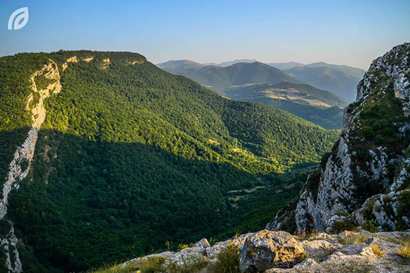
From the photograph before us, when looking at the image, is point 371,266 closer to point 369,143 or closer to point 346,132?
point 369,143

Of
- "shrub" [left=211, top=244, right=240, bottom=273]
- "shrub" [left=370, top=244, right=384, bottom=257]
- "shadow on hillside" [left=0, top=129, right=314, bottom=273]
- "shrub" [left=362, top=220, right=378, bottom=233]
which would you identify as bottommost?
"shadow on hillside" [left=0, top=129, right=314, bottom=273]

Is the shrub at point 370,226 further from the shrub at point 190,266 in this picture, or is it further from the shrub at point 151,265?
the shrub at point 151,265

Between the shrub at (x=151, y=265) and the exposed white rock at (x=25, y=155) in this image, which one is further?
the exposed white rock at (x=25, y=155)

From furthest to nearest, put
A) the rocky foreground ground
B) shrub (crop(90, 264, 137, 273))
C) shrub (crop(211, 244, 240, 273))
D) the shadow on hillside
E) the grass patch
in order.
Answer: the shadow on hillside
shrub (crop(90, 264, 137, 273))
the grass patch
shrub (crop(211, 244, 240, 273))
the rocky foreground ground

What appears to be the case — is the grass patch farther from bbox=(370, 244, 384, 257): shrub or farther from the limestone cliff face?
the limestone cliff face

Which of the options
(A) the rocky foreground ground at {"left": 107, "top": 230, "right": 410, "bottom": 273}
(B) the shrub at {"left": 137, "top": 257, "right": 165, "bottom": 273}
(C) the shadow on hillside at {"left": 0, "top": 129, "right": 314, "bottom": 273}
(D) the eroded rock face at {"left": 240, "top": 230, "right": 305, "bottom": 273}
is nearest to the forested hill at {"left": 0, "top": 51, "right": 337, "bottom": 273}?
(C) the shadow on hillside at {"left": 0, "top": 129, "right": 314, "bottom": 273}

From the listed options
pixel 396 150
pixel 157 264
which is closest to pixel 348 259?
pixel 157 264

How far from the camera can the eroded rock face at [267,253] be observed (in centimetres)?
1284

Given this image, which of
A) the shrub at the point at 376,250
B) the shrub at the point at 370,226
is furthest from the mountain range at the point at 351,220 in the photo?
the shrub at the point at 370,226

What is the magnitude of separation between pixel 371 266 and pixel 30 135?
503 ft

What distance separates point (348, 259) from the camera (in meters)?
13.1

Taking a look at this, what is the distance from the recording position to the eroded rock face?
42.1ft

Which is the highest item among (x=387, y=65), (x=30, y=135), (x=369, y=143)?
(x=387, y=65)

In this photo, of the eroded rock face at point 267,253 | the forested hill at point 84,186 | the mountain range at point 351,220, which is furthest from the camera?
the forested hill at point 84,186
